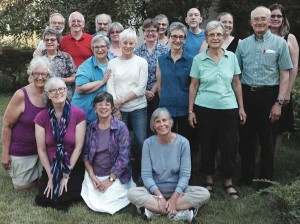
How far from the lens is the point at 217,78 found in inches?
178

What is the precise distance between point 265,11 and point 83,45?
96.6 inches

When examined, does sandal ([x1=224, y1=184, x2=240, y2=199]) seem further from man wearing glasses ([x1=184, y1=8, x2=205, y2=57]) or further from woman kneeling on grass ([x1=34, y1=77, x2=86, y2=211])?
man wearing glasses ([x1=184, y1=8, x2=205, y2=57])

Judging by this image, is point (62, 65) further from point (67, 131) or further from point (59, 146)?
point (59, 146)

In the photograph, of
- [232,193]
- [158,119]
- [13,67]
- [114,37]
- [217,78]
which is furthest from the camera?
[13,67]

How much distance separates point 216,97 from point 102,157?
4.56ft

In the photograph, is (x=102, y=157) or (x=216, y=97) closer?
(x=216, y=97)

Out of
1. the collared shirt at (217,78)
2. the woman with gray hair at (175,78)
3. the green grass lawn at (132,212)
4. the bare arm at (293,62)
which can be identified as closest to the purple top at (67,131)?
the green grass lawn at (132,212)

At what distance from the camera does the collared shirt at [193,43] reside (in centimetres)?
551

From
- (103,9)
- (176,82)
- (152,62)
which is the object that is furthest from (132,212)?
(103,9)

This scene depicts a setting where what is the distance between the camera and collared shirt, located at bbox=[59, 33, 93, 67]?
5707 mm

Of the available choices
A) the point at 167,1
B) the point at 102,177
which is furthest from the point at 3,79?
the point at 102,177

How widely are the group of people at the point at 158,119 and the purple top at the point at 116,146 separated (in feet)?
0.04

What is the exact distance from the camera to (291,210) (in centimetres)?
369

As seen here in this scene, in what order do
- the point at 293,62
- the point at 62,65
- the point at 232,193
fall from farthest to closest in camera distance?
the point at 62,65 < the point at 232,193 < the point at 293,62
